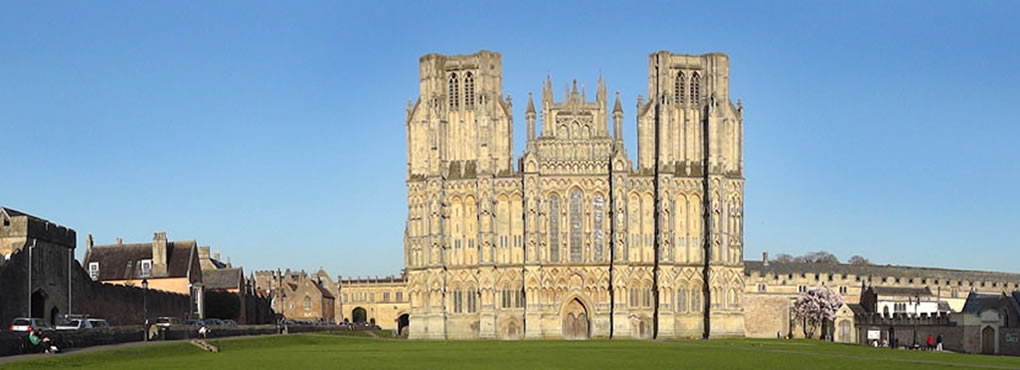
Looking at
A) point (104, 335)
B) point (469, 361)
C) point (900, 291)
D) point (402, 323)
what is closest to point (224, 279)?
point (402, 323)

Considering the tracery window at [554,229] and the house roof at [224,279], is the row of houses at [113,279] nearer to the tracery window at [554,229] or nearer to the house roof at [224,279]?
the house roof at [224,279]

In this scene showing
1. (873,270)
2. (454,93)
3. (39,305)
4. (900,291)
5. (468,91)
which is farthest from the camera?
(873,270)

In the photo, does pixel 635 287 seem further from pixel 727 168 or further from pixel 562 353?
pixel 562 353

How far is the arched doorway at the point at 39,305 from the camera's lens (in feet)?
228

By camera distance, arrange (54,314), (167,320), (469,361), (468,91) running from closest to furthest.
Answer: (469,361) < (54,314) < (167,320) < (468,91)

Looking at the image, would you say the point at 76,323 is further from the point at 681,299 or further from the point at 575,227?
the point at 681,299

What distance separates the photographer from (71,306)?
242ft

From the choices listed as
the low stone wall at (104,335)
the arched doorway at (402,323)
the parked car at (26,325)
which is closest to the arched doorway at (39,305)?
the low stone wall at (104,335)

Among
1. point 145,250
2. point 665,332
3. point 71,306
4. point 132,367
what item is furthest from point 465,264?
point 132,367

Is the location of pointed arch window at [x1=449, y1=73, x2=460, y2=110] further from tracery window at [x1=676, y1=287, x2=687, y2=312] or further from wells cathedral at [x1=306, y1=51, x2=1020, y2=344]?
tracery window at [x1=676, y1=287, x2=687, y2=312]

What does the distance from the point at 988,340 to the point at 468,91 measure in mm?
43763

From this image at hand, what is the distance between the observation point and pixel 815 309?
11825cm

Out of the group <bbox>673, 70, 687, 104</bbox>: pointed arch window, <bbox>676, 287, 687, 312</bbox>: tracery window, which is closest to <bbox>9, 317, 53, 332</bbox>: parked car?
<bbox>676, 287, 687, 312</bbox>: tracery window

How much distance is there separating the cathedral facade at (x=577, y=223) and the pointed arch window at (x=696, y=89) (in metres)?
1.03
